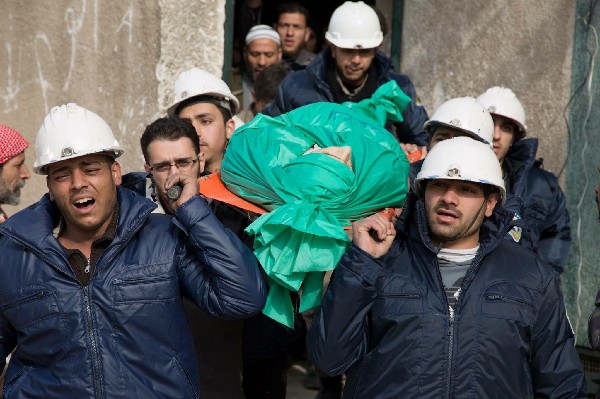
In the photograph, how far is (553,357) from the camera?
411 cm

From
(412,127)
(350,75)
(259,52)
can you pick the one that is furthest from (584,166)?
(259,52)

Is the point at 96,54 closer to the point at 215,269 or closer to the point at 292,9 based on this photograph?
the point at 292,9

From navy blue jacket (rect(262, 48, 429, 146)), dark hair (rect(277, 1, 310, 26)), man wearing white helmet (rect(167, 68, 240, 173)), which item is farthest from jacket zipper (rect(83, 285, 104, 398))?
dark hair (rect(277, 1, 310, 26))

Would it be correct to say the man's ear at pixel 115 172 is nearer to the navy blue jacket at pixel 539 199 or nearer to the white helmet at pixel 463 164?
the white helmet at pixel 463 164

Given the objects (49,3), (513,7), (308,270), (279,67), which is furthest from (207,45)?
(308,270)

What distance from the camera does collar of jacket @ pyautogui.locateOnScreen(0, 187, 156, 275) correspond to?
3.92 m

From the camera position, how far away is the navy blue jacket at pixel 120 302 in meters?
3.88

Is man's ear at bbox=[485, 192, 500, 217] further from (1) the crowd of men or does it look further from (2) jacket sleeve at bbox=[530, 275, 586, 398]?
(2) jacket sleeve at bbox=[530, 275, 586, 398]

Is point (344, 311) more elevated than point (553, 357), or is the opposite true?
point (344, 311)

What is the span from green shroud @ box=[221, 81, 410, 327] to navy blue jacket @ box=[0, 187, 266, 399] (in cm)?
19

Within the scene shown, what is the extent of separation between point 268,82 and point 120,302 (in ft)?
10.4

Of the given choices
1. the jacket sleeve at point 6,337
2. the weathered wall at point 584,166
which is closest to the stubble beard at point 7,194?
the jacket sleeve at point 6,337

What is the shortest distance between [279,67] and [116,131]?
1.13 meters

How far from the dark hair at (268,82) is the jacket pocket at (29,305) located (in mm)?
3105
